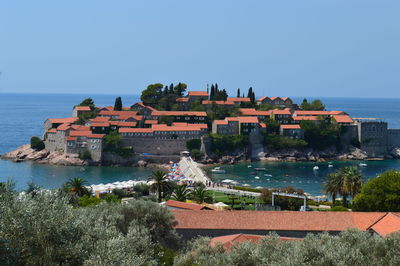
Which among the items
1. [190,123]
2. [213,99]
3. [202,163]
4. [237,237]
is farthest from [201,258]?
[213,99]

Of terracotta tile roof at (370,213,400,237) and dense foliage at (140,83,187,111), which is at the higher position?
dense foliage at (140,83,187,111)

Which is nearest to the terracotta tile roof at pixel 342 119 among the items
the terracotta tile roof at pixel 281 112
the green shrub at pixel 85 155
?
the terracotta tile roof at pixel 281 112

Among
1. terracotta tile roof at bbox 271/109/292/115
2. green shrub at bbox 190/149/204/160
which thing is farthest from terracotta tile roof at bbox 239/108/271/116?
green shrub at bbox 190/149/204/160

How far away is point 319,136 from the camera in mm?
78812

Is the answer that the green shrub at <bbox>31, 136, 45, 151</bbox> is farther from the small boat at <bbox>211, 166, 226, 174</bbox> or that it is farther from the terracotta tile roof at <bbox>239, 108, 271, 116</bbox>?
the terracotta tile roof at <bbox>239, 108, 271, 116</bbox>

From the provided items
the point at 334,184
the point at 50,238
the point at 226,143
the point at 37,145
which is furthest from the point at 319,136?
the point at 50,238

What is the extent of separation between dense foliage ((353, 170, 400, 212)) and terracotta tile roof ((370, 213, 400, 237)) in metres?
5.41

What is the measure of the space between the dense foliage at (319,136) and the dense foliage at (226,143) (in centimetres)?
985

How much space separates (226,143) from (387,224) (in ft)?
162

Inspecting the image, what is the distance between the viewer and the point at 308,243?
658 inches

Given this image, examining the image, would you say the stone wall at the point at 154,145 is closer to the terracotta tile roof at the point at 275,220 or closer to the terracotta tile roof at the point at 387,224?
the terracotta tile roof at the point at 275,220

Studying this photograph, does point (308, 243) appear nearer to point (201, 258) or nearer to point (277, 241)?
→ point (277, 241)

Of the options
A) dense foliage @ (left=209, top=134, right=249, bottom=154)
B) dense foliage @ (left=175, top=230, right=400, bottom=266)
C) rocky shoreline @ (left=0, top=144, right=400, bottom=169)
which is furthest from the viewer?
dense foliage @ (left=209, top=134, right=249, bottom=154)

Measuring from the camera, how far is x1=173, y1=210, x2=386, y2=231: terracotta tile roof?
26.3 m
